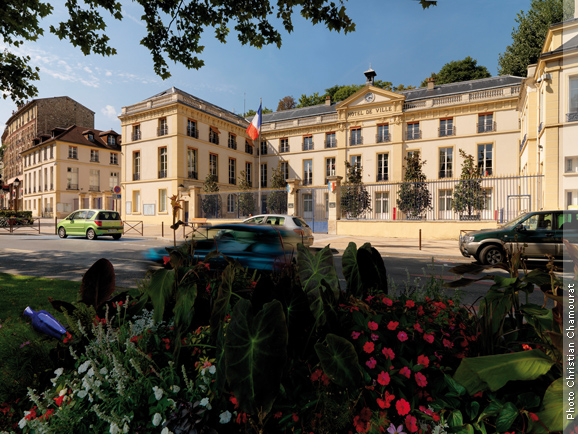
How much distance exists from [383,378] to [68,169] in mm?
51691

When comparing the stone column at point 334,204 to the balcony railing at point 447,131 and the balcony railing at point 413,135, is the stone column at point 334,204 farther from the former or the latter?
the balcony railing at point 447,131

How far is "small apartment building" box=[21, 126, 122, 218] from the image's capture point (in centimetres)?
4206

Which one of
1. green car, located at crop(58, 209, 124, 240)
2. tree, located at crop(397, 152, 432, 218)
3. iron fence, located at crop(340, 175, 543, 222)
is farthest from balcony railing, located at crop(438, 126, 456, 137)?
green car, located at crop(58, 209, 124, 240)

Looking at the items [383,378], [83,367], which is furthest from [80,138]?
[383,378]

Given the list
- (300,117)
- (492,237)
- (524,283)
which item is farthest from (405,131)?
(524,283)

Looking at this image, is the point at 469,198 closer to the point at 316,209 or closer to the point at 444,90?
the point at 316,209

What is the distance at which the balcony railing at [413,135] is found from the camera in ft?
101

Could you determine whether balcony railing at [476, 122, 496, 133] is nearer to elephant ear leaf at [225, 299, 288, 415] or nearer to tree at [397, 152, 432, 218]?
tree at [397, 152, 432, 218]

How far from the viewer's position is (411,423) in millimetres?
1160

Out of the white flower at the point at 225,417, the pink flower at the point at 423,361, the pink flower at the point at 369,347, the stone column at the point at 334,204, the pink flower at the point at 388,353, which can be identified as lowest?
the white flower at the point at 225,417

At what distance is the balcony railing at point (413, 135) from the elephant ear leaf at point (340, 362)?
32.8m

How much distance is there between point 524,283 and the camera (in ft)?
5.07

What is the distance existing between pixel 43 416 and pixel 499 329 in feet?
6.38

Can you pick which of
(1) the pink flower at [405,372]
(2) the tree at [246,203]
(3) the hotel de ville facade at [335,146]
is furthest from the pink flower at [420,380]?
(2) the tree at [246,203]
